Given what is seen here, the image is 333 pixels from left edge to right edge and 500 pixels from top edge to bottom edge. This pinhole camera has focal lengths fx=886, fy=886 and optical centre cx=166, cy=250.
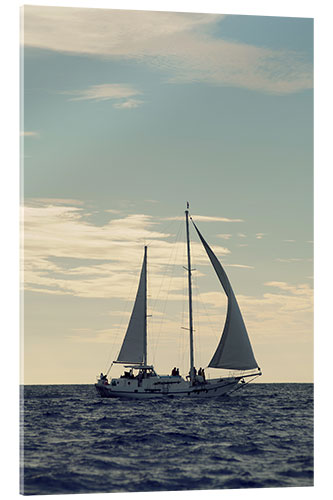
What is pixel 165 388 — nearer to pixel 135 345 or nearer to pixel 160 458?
pixel 135 345

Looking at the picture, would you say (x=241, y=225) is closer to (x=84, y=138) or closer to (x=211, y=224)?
(x=211, y=224)

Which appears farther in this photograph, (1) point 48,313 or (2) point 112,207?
(2) point 112,207

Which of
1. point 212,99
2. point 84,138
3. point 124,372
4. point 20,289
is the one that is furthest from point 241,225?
point 124,372

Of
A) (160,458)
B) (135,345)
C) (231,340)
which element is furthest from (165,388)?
(160,458)

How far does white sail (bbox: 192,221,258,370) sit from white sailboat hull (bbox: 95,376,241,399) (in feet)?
17.2

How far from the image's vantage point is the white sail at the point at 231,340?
16.0m

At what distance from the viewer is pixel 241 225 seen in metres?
15.2

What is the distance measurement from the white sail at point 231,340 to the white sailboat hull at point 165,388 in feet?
17.2

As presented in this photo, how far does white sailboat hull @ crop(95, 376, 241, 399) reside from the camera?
97.1 feet

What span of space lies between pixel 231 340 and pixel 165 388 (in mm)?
8447

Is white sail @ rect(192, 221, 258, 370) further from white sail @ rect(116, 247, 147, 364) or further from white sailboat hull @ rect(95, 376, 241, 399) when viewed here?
white sailboat hull @ rect(95, 376, 241, 399)

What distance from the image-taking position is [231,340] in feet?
72.0

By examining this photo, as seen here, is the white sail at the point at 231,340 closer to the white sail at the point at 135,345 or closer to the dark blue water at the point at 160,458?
the dark blue water at the point at 160,458
